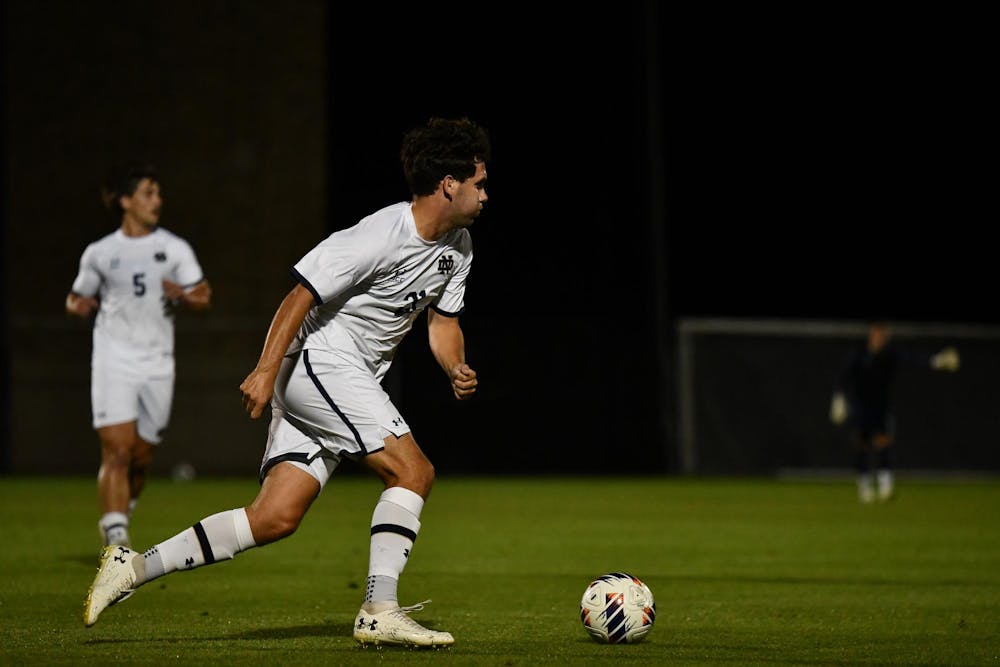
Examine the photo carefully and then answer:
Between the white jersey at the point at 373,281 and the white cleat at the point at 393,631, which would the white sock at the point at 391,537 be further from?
the white jersey at the point at 373,281

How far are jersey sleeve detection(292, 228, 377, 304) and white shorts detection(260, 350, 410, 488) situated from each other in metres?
0.35

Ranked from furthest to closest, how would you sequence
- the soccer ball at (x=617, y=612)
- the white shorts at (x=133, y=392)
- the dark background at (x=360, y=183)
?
the dark background at (x=360, y=183)
the white shorts at (x=133, y=392)
the soccer ball at (x=617, y=612)

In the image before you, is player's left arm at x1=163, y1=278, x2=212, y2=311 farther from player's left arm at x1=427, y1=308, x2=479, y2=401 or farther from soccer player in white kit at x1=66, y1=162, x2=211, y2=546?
player's left arm at x1=427, y1=308, x2=479, y2=401

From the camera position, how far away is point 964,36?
30.8 meters

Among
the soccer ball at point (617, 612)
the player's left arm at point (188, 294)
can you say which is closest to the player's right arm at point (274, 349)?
the soccer ball at point (617, 612)

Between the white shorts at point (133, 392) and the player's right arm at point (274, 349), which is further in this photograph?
the white shorts at point (133, 392)

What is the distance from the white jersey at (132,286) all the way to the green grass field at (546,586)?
59.0 inches

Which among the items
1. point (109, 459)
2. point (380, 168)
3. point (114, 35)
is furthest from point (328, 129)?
point (109, 459)

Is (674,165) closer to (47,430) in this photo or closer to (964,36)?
(964,36)

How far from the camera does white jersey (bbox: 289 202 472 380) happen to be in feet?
21.8

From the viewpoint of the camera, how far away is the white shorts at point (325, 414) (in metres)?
6.76

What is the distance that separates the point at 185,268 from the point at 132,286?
1.21 ft

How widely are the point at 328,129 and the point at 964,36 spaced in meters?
12.2

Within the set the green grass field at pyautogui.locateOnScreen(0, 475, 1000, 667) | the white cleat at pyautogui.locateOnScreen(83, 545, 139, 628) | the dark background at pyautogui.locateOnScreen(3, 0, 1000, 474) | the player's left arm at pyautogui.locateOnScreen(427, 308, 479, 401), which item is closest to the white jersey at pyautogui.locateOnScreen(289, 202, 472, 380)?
the player's left arm at pyautogui.locateOnScreen(427, 308, 479, 401)
